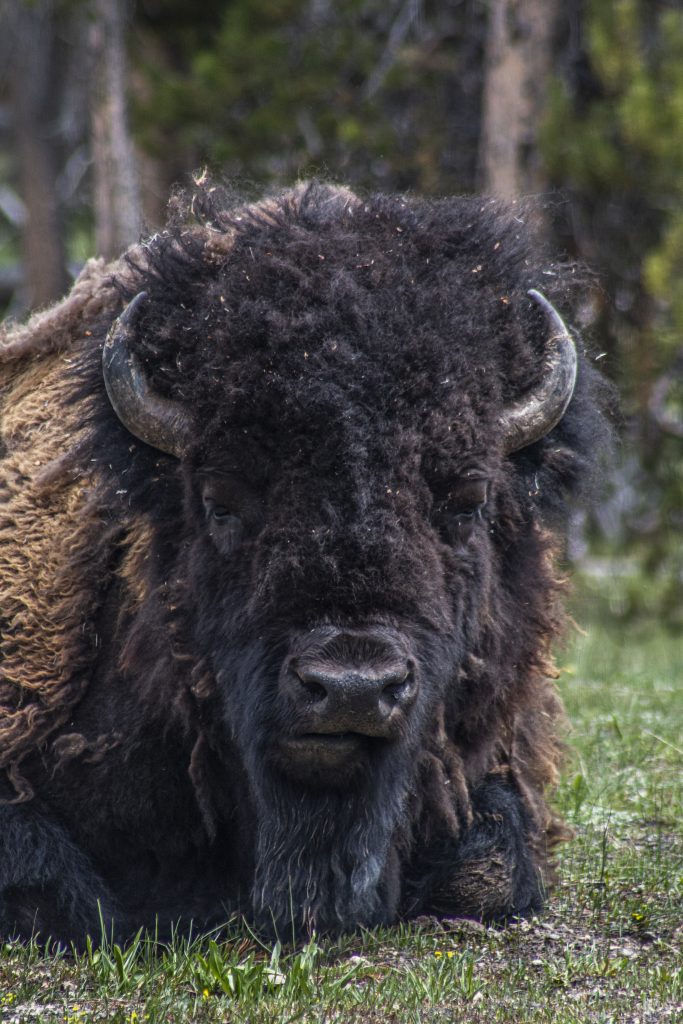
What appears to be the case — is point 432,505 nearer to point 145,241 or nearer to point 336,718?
point 336,718

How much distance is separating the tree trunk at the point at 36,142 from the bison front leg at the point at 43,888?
10.8 meters

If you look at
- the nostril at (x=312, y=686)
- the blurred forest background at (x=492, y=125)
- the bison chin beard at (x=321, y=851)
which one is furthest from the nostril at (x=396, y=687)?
the blurred forest background at (x=492, y=125)

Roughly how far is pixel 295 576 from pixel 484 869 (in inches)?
52.2

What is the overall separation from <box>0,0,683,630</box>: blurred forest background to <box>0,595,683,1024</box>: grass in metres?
5.63

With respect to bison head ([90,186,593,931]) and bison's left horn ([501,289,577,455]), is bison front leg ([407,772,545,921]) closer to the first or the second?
bison head ([90,186,593,931])

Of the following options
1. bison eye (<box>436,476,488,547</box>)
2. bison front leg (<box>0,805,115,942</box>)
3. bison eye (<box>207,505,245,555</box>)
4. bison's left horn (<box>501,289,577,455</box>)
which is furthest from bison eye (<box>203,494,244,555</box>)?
bison front leg (<box>0,805,115,942</box>)

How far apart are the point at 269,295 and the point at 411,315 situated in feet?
1.37

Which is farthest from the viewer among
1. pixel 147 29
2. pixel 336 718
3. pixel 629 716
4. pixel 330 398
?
pixel 147 29

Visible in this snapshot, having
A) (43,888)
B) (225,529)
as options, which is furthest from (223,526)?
(43,888)

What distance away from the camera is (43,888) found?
4.16 metres

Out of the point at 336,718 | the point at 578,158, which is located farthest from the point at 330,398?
the point at 578,158

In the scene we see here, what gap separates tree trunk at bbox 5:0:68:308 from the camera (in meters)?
15.2

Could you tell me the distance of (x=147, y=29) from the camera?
13781 mm

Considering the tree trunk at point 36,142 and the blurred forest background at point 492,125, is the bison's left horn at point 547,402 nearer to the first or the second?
the blurred forest background at point 492,125
